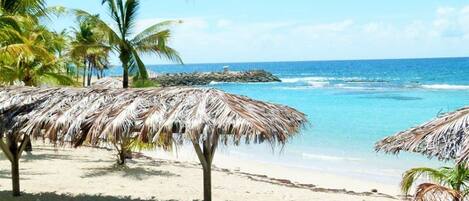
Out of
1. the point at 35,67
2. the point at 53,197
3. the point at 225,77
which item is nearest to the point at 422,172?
the point at 53,197

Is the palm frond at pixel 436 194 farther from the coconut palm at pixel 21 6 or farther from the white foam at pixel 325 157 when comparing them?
the white foam at pixel 325 157

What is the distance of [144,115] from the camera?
266 inches

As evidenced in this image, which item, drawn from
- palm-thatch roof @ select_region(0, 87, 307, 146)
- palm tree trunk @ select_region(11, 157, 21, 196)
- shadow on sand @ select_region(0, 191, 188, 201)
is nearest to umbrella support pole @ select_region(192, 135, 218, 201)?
palm-thatch roof @ select_region(0, 87, 307, 146)

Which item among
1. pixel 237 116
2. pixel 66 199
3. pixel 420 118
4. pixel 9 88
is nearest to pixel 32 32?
pixel 9 88

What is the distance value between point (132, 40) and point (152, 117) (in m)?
6.62

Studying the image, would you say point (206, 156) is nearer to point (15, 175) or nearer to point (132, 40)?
point (15, 175)

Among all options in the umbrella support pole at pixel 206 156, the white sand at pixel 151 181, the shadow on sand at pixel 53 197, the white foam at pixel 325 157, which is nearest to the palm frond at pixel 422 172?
the umbrella support pole at pixel 206 156

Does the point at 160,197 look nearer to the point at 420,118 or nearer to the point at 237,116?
the point at 237,116

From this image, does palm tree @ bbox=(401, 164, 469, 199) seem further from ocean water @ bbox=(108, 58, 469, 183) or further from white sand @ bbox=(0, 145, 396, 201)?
white sand @ bbox=(0, 145, 396, 201)

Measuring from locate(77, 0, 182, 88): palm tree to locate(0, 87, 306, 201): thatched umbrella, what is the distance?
5079 mm

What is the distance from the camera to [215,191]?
9422 mm

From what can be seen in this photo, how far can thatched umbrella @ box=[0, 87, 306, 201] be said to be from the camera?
251 inches

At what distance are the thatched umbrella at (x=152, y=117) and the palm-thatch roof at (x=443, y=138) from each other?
63.1 inches

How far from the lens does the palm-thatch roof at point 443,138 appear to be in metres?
4.88
